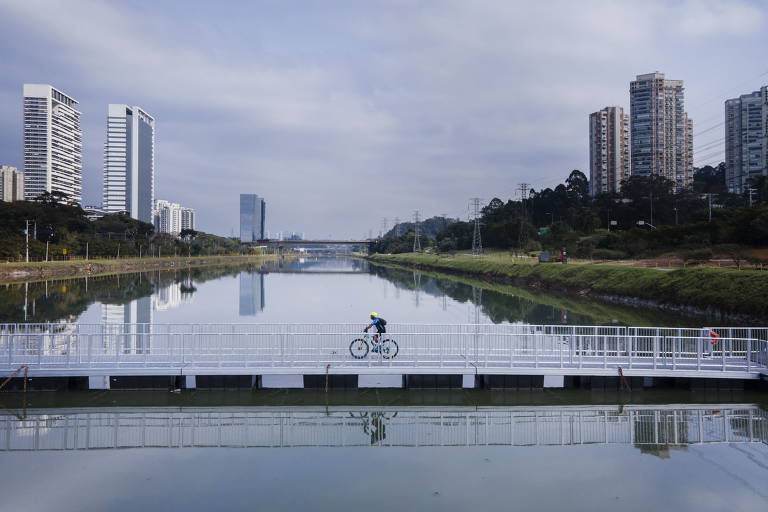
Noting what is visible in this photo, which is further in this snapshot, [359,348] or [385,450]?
[359,348]

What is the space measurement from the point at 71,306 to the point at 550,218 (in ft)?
358

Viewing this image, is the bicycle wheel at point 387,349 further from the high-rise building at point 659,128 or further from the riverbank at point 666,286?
the high-rise building at point 659,128

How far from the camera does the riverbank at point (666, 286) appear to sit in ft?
107

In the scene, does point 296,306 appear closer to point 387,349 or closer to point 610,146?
point 387,349

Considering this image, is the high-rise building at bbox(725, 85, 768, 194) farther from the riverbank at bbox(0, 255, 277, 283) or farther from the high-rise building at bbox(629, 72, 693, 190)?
the riverbank at bbox(0, 255, 277, 283)

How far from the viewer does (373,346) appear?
17000 mm

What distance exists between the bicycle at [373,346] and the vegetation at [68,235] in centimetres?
7259

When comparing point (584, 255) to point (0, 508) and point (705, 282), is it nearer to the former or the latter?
point (705, 282)

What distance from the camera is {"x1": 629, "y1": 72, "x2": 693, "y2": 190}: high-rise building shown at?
14860 cm

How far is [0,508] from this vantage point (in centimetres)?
919

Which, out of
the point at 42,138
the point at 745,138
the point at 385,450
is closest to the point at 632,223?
the point at 745,138

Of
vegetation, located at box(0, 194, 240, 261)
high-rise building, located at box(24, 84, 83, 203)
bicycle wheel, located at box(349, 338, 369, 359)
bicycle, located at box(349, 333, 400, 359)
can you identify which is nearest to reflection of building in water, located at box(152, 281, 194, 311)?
bicycle wheel, located at box(349, 338, 369, 359)

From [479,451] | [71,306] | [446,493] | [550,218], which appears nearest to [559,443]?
[479,451]

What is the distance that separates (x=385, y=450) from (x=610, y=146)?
168 meters
